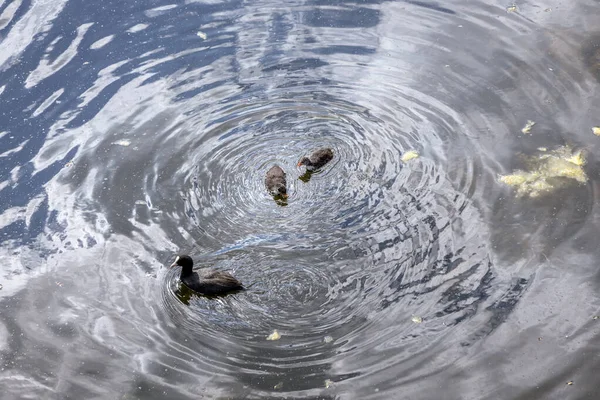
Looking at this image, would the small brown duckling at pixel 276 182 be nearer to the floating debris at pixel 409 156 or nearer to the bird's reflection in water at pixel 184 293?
the floating debris at pixel 409 156

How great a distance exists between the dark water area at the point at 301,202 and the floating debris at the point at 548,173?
0.07 m

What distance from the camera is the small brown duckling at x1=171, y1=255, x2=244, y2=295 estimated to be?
7.09 m

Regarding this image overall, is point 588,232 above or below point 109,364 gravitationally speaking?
above

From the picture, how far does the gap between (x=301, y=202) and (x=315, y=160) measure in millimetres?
591

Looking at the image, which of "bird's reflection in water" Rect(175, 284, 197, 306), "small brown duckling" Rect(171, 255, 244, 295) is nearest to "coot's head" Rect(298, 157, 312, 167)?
"small brown duckling" Rect(171, 255, 244, 295)

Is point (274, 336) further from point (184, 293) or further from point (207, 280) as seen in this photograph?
point (184, 293)

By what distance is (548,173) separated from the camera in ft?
27.5

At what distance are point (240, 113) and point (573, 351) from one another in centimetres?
511

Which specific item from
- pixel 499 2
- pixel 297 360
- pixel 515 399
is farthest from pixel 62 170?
pixel 499 2

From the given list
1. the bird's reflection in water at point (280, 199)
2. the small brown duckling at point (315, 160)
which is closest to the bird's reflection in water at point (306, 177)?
the small brown duckling at point (315, 160)

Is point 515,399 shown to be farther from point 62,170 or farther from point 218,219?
point 62,170

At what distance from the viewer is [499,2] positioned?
1174cm

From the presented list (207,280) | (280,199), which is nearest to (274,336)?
(207,280)

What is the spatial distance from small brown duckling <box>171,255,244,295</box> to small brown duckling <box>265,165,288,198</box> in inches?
57.0
